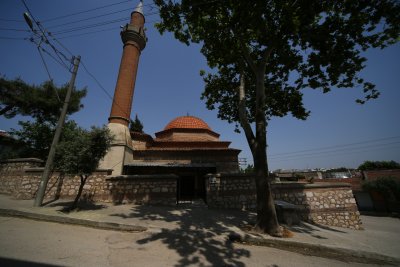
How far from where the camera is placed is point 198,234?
5.88 meters

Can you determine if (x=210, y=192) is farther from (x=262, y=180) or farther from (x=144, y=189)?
(x=262, y=180)

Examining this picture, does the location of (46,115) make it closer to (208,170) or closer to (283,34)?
(208,170)

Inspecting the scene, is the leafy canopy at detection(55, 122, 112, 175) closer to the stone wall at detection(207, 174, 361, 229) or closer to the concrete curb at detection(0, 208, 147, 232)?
the concrete curb at detection(0, 208, 147, 232)

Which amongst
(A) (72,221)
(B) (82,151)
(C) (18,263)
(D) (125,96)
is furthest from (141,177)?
(D) (125,96)

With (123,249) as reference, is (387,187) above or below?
above

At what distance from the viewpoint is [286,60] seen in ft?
28.6

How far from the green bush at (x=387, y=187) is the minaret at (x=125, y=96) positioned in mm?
29921

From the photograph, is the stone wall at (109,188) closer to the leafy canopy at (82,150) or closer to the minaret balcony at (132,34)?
the leafy canopy at (82,150)

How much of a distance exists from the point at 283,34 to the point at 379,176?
29193mm

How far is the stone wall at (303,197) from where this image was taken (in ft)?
32.2

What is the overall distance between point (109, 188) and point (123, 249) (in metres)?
6.09

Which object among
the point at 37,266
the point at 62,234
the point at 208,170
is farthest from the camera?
the point at 208,170

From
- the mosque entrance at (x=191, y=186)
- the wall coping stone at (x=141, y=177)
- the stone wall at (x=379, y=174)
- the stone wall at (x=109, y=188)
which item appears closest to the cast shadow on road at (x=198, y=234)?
the stone wall at (x=109, y=188)

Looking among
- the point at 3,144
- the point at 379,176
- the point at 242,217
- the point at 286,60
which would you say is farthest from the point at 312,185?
the point at 3,144
